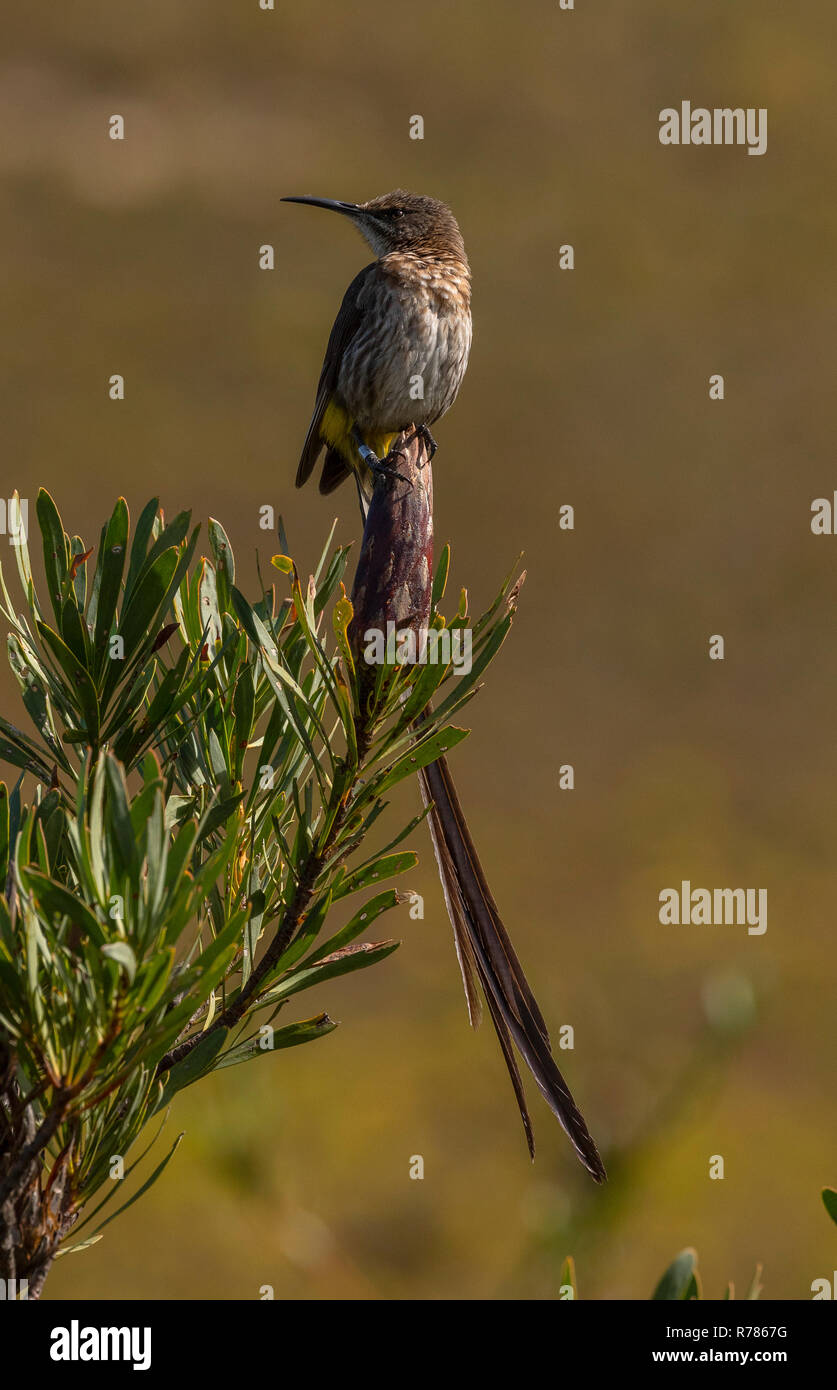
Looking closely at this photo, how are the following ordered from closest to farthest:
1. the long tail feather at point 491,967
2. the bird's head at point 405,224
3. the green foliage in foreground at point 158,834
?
the green foliage in foreground at point 158,834 < the long tail feather at point 491,967 < the bird's head at point 405,224

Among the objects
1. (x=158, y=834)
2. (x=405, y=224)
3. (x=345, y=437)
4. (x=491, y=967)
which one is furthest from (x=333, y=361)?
(x=158, y=834)

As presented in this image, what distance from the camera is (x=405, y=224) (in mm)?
1802

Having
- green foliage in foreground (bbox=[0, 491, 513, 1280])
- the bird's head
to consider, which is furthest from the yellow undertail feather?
green foliage in foreground (bbox=[0, 491, 513, 1280])

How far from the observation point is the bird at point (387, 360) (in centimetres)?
A: 155

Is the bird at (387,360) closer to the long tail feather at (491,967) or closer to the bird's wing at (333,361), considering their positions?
the bird's wing at (333,361)

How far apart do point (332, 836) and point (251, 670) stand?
0.12 meters

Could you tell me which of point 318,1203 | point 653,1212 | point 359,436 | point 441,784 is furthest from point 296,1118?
point 441,784

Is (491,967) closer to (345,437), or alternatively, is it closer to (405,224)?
(345,437)

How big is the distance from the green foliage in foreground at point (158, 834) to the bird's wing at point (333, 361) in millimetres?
870

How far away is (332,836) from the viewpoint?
2.09 feet

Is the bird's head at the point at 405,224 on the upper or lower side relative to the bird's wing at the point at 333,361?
upper

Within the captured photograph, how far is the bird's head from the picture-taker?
178cm

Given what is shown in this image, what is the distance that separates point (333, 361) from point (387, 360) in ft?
0.42

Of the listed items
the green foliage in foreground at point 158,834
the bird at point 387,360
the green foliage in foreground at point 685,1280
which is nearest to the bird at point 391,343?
the bird at point 387,360
